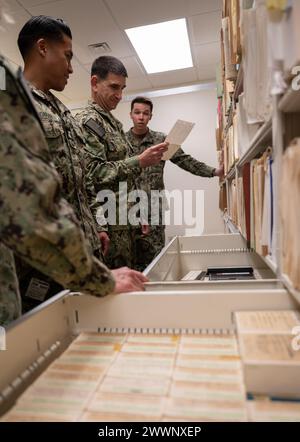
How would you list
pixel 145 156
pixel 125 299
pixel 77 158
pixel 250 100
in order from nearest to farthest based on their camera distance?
1. pixel 125 299
2. pixel 250 100
3. pixel 77 158
4. pixel 145 156

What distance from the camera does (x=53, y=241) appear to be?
0.62 m

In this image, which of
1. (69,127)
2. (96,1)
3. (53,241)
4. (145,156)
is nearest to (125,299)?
(53,241)

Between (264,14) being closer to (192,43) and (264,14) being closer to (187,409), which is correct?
(187,409)

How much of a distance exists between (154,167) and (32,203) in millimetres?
2393

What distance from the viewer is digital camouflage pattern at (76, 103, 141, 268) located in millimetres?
1908

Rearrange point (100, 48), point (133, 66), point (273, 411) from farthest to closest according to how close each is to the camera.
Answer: point (133, 66) → point (100, 48) → point (273, 411)

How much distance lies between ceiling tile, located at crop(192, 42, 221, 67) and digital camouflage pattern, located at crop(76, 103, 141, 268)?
207cm

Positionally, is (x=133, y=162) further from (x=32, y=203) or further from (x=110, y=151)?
(x=32, y=203)

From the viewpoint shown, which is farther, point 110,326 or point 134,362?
point 110,326

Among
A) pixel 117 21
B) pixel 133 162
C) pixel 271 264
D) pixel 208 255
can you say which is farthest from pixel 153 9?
pixel 271 264

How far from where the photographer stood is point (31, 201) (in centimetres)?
60

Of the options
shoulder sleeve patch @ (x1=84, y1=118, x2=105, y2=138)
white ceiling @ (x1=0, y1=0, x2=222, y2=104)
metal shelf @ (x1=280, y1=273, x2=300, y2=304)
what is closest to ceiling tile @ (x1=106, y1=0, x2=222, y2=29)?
white ceiling @ (x1=0, y1=0, x2=222, y2=104)
